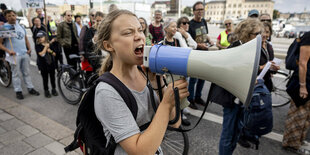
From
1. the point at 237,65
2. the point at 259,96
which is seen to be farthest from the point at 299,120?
the point at 237,65

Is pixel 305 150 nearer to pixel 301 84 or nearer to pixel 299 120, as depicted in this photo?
pixel 299 120

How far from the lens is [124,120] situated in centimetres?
94

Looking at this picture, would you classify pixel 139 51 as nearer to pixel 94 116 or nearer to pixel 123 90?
pixel 123 90

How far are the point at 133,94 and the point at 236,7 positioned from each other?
117 m

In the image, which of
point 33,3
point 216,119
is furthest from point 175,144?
point 33,3

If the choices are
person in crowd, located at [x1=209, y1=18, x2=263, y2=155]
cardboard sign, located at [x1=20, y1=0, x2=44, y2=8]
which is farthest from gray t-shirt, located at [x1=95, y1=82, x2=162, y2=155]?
cardboard sign, located at [x1=20, y1=0, x2=44, y2=8]

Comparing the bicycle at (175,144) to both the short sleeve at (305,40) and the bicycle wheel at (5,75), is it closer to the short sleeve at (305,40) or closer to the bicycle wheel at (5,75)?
the short sleeve at (305,40)

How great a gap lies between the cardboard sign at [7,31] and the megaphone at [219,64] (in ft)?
14.5

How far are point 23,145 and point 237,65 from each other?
293cm

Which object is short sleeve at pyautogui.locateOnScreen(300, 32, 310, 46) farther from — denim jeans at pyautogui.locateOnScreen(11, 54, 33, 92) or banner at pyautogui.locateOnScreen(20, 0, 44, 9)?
banner at pyautogui.locateOnScreen(20, 0, 44, 9)

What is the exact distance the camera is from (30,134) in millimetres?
2908

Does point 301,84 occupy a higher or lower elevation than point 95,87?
lower

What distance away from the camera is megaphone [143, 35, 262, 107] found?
0.88m

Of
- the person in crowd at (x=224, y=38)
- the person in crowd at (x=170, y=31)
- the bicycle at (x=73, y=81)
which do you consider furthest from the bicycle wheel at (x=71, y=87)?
the person in crowd at (x=224, y=38)
